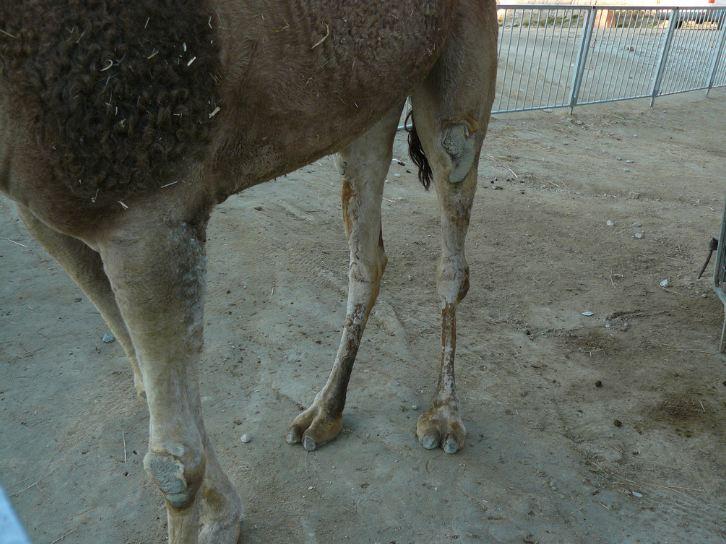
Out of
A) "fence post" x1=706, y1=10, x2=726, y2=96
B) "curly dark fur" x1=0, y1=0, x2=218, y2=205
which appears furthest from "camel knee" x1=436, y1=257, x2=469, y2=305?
"fence post" x1=706, y1=10, x2=726, y2=96

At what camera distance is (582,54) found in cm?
880

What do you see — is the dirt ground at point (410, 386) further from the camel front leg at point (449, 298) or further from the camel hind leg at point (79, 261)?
the camel hind leg at point (79, 261)

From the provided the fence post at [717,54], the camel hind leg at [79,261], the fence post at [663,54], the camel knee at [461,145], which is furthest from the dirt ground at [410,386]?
the fence post at [717,54]

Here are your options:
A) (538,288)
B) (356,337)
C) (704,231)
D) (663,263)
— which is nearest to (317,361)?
(356,337)

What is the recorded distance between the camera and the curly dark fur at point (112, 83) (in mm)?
1137

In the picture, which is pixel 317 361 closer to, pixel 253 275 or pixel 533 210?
pixel 253 275

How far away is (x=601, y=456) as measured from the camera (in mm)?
2740

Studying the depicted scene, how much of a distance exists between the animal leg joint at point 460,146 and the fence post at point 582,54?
274 inches

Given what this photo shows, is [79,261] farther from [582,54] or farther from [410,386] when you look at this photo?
[582,54]

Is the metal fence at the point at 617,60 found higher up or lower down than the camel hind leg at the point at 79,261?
lower down

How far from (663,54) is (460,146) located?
8.75m

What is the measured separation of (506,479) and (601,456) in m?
0.46

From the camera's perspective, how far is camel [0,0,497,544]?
1.17 metres

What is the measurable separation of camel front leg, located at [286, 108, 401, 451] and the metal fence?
6130mm
